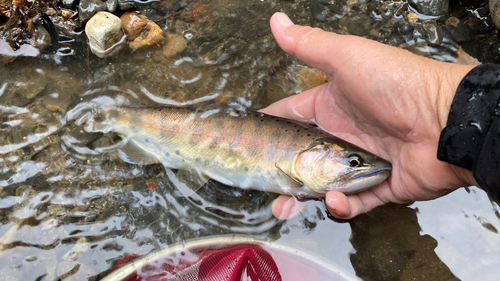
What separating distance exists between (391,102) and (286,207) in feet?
4.40

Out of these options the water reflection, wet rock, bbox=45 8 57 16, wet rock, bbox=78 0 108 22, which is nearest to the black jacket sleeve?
the water reflection

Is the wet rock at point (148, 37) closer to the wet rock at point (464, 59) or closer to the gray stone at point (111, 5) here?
the gray stone at point (111, 5)

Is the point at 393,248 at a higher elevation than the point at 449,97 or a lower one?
lower

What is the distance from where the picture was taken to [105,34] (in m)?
3.71

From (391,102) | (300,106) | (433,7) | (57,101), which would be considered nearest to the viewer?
(391,102)

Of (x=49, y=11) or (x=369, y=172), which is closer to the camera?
(x=369, y=172)

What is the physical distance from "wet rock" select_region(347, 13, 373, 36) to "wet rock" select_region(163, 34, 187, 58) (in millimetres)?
2084

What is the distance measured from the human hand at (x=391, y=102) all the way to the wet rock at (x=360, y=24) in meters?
1.46

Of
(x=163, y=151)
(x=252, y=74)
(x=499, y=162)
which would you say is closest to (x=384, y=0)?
(x=252, y=74)

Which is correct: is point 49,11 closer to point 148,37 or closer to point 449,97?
point 148,37

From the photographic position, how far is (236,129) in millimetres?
3115

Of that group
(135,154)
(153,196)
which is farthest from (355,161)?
(135,154)

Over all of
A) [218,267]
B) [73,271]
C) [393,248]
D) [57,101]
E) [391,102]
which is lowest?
[73,271]

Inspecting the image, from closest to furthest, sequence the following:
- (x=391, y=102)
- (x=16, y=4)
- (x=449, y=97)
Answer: (x=449, y=97)
(x=391, y=102)
(x=16, y=4)
